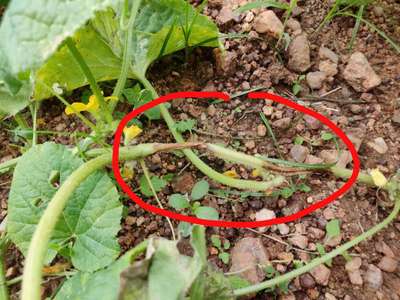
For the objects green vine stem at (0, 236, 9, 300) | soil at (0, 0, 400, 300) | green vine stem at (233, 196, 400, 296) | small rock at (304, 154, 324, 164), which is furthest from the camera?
small rock at (304, 154, 324, 164)

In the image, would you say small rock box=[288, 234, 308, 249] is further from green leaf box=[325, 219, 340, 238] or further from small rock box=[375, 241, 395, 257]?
small rock box=[375, 241, 395, 257]

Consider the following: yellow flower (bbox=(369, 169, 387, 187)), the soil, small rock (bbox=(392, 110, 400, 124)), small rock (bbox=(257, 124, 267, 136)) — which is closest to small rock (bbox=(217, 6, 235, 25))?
the soil

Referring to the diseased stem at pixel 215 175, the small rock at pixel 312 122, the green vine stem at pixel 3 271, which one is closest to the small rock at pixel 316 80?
the small rock at pixel 312 122

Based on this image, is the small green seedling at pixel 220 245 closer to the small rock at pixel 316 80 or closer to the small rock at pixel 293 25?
the small rock at pixel 316 80

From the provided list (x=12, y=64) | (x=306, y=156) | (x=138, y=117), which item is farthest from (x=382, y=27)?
(x=12, y=64)

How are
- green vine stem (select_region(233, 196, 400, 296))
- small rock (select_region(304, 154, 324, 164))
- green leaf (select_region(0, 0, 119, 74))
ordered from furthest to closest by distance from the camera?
small rock (select_region(304, 154, 324, 164)) → green vine stem (select_region(233, 196, 400, 296)) → green leaf (select_region(0, 0, 119, 74))
